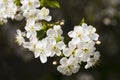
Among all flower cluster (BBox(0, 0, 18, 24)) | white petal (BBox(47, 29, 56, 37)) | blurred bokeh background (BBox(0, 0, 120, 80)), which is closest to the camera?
white petal (BBox(47, 29, 56, 37))

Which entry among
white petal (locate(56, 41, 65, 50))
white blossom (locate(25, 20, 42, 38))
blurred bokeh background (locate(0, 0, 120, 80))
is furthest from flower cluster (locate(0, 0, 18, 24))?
blurred bokeh background (locate(0, 0, 120, 80))

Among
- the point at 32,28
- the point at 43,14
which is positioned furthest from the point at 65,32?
the point at 32,28

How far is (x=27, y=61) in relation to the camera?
839 cm

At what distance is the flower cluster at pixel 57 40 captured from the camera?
383 centimetres

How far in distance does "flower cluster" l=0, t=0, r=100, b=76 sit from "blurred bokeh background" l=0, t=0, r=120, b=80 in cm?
372

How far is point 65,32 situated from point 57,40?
4082 millimetres

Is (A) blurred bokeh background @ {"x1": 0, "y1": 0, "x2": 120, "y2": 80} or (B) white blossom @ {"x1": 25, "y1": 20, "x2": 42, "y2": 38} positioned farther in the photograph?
(A) blurred bokeh background @ {"x1": 0, "y1": 0, "x2": 120, "y2": 80}

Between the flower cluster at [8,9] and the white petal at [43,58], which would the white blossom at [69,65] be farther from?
the flower cluster at [8,9]

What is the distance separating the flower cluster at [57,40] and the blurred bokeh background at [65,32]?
3.72 m

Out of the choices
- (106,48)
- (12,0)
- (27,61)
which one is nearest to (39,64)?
(27,61)

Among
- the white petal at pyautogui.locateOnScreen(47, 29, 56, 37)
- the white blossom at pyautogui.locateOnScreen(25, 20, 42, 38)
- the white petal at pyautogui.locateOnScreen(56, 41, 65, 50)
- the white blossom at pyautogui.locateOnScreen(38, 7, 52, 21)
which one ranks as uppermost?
the white blossom at pyautogui.locateOnScreen(38, 7, 52, 21)

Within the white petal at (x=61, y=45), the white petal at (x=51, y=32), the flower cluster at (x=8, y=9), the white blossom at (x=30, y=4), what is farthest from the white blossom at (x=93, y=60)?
the flower cluster at (x=8, y=9)

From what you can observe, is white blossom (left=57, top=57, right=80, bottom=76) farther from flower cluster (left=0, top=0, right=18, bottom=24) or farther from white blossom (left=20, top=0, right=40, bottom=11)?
flower cluster (left=0, top=0, right=18, bottom=24)

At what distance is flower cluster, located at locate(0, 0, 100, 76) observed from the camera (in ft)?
12.6
